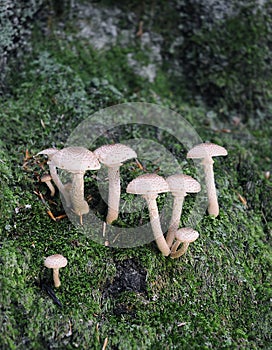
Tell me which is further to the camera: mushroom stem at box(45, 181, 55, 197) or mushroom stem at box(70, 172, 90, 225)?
mushroom stem at box(45, 181, 55, 197)

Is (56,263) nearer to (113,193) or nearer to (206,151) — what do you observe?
(113,193)

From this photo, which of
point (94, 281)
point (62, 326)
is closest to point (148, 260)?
point (94, 281)

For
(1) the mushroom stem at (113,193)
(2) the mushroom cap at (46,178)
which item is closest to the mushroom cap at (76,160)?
(1) the mushroom stem at (113,193)

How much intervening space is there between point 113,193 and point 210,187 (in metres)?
1.00

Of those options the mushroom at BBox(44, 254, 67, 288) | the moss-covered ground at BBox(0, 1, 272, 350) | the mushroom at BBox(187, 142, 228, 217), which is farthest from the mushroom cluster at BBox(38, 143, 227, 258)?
the mushroom at BBox(44, 254, 67, 288)

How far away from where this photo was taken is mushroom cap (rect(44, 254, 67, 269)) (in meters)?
3.19

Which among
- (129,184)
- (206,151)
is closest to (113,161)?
(129,184)

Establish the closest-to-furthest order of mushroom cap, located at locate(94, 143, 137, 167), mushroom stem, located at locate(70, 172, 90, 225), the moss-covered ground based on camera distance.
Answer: the moss-covered ground < mushroom cap, located at locate(94, 143, 137, 167) < mushroom stem, located at locate(70, 172, 90, 225)

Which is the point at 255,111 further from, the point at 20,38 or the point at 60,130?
the point at 20,38

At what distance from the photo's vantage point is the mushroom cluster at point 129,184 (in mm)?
3295

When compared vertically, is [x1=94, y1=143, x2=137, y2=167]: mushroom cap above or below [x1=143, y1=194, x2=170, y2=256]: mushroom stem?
above

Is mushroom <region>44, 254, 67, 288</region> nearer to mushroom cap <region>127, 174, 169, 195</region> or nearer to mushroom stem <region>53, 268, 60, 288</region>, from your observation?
mushroom stem <region>53, 268, 60, 288</region>

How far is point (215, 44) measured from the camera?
6031mm

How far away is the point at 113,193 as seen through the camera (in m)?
3.70
